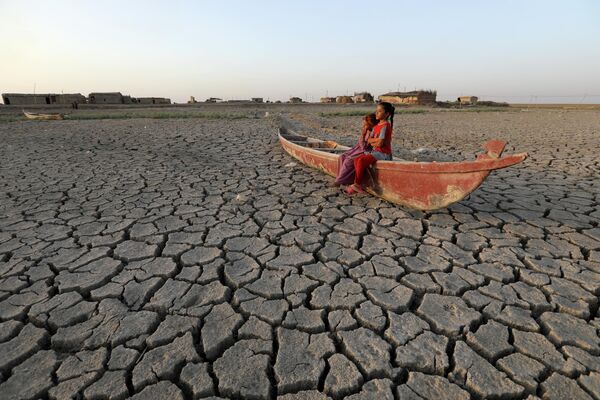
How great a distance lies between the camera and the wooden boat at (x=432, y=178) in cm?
268

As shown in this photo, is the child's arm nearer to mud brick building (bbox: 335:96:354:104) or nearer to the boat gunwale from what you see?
the boat gunwale

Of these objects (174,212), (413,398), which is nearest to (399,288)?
(413,398)

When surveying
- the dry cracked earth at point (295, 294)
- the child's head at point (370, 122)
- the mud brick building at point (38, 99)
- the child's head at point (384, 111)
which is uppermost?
the mud brick building at point (38, 99)

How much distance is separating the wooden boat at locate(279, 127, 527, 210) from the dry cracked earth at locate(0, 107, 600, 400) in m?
0.21

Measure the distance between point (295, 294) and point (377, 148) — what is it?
2361 millimetres

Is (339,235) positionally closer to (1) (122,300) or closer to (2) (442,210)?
(2) (442,210)

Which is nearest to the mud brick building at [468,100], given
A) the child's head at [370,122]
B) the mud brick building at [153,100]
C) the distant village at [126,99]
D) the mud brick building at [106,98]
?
the distant village at [126,99]

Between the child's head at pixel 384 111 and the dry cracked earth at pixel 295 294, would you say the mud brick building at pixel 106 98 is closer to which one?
the dry cracked earth at pixel 295 294

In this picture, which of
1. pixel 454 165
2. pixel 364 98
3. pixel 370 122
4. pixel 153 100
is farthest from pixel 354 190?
pixel 364 98

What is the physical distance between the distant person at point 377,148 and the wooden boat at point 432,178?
100 mm

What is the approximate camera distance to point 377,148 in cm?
397

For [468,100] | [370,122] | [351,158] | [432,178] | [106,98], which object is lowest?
[432,178]

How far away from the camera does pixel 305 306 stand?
6.95ft

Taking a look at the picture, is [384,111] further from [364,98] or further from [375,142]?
[364,98]
